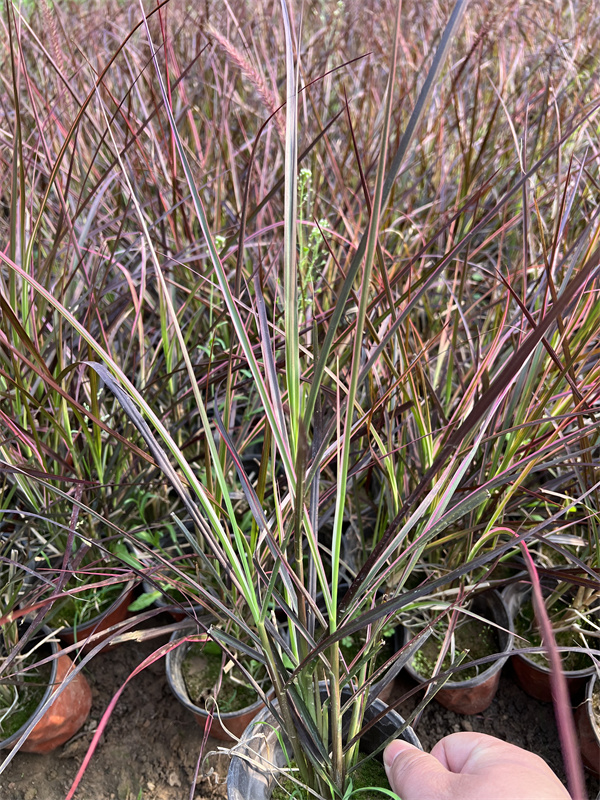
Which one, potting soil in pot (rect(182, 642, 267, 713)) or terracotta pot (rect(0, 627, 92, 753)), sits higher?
potting soil in pot (rect(182, 642, 267, 713))

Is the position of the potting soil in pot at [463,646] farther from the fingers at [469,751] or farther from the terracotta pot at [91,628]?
the terracotta pot at [91,628]

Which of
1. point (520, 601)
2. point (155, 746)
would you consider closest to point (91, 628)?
point (155, 746)

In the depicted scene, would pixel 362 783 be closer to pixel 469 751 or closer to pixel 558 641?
pixel 469 751

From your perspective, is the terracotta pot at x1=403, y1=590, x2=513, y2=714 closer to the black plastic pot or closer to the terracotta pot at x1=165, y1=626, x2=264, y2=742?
the black plastic pot

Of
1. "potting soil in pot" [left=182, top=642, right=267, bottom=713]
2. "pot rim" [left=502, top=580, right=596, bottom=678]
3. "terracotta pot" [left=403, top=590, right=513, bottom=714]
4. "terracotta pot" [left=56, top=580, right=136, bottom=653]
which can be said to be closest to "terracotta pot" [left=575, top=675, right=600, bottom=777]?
"pot rim" [left=502, top=580, right=596, bottom=678]

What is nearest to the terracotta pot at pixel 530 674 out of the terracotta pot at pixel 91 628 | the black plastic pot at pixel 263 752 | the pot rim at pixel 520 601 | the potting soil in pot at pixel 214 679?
the pot rim at pixel 520 601
